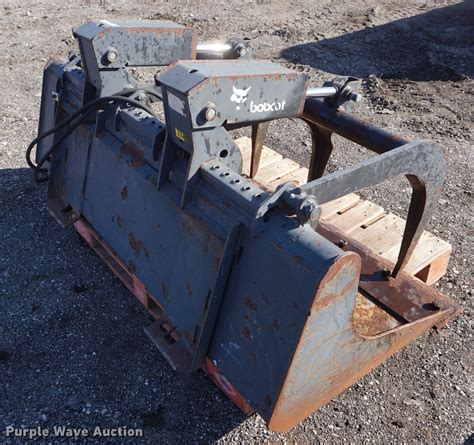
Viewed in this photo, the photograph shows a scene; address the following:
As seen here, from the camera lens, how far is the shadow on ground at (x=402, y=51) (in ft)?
21.9

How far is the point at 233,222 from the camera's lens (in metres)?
2.22

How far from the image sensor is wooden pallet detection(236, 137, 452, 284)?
3363 millimetres

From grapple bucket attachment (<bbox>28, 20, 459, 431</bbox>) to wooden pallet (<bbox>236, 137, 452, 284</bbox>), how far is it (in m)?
0.24

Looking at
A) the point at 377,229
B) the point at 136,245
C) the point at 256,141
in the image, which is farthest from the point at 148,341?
the point at 377,229

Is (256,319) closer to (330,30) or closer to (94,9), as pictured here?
(330,30)

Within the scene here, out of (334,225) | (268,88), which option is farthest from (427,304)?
(268,88)

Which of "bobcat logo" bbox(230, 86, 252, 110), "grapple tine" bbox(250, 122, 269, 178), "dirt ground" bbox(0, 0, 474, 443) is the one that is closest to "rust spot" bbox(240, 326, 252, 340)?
"dirt ground" bbox(0, 0, 474, 443)

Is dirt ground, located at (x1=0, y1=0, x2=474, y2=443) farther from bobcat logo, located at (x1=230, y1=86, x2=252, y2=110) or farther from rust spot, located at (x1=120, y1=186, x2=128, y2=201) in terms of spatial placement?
bobcat logo, located at (x1=230, y1=86, x2=252, y2=110)

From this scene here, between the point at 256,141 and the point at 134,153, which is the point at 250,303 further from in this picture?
the point at 256,141

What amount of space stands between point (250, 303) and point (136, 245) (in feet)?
2.99

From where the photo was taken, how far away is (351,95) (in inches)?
109

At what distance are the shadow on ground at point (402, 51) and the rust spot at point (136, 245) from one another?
4.59 metres

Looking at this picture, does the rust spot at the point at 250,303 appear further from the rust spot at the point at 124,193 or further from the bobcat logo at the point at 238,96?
the rust spot at the point at 124,193

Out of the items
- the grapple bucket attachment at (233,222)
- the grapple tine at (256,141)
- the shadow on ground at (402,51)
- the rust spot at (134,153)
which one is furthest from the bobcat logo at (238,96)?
the shadow on ground at (402,51)
